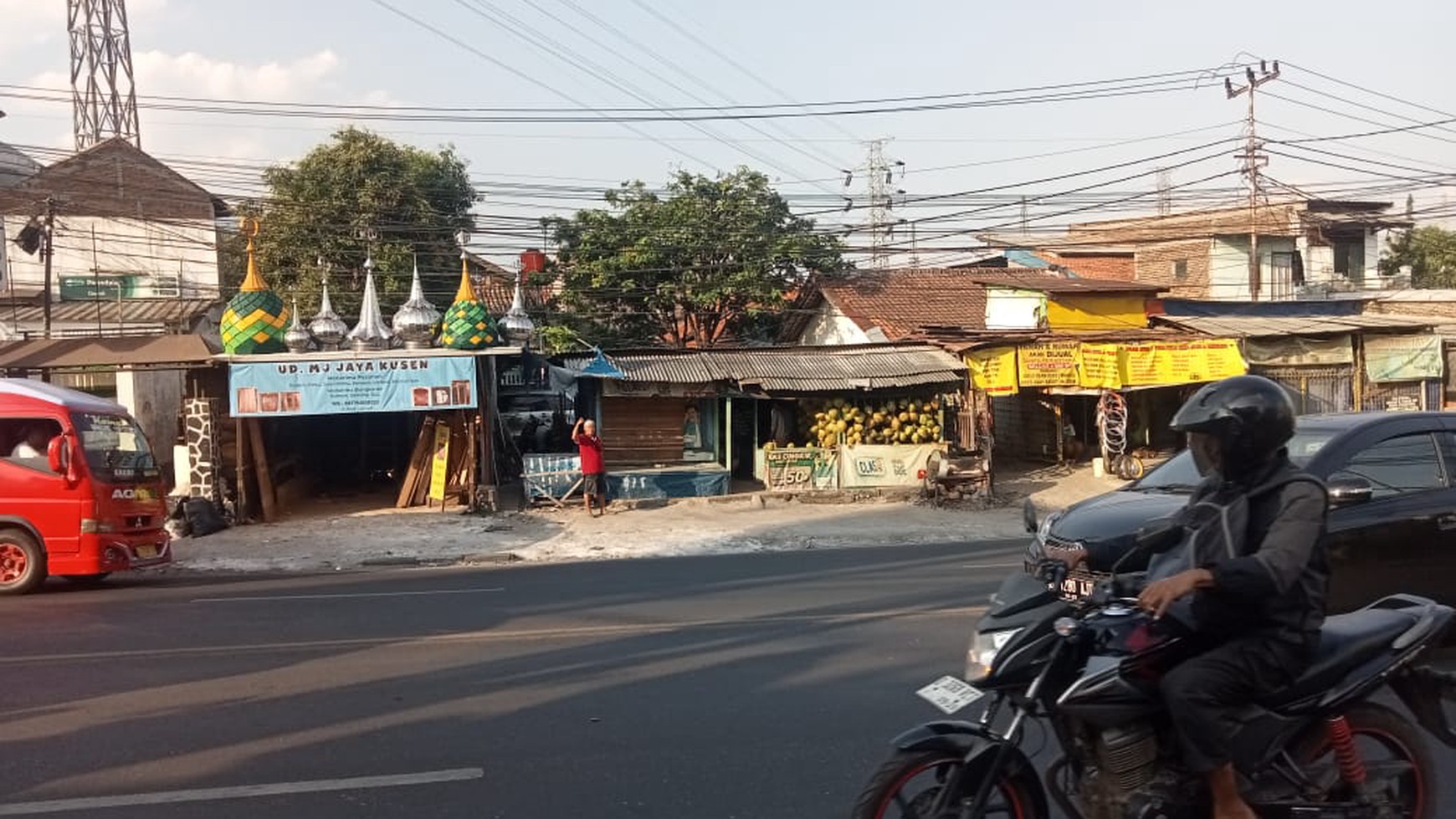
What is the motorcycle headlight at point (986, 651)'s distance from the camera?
11.2 feet

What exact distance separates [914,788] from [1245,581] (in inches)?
47.8

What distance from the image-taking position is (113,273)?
30594mm

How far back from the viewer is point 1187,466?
7.58 metres

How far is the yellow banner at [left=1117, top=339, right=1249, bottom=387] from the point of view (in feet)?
69.8

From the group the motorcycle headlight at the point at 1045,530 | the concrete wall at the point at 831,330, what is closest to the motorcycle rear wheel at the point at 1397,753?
the motorcycle headlight at the point at 1045,530

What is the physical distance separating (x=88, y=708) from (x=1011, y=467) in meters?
21.5

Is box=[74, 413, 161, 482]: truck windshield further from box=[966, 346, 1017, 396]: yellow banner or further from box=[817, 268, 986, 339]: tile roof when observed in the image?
box=[817, 268, 986, 339]: tile roof

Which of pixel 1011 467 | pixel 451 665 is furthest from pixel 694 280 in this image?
pixel 451 665

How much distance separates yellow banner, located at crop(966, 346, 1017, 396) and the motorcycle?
18.0 metres

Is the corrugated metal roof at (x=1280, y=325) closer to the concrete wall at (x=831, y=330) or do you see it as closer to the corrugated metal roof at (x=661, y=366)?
the concrete wall at (x=831, y=330)

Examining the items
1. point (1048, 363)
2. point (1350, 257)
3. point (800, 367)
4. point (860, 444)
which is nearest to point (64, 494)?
point (800, 367)

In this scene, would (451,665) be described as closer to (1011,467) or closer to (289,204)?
(1011,467)

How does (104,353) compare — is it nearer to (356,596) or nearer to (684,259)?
(356,596)

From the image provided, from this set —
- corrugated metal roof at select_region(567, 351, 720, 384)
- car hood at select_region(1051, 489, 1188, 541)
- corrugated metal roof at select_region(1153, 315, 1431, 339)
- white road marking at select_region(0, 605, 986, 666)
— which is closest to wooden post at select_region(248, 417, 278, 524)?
corrugated metal roof at select_region(567, 351, 720, 384)
